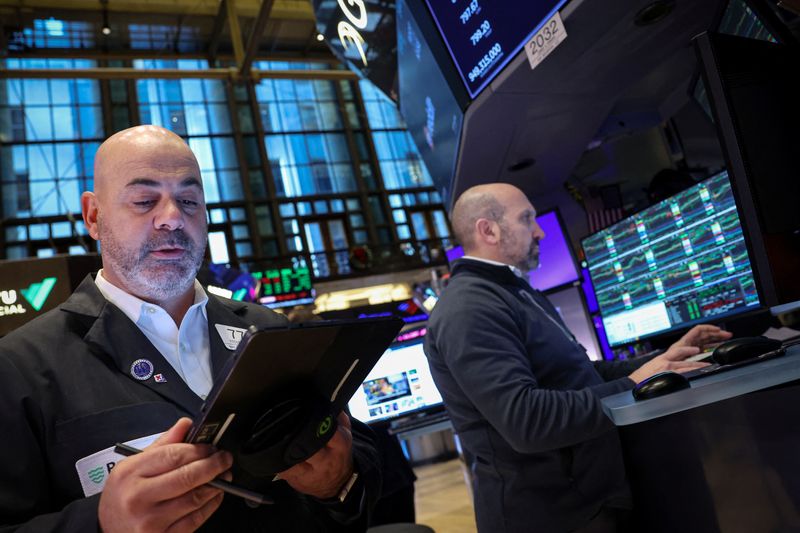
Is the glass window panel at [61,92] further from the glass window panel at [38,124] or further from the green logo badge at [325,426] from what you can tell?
the green logo badge at [325,426]

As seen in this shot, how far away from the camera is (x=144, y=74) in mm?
9477

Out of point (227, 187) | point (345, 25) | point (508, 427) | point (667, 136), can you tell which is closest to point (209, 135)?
point (227, 187)

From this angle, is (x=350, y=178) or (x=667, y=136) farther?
(x=350, y=178)

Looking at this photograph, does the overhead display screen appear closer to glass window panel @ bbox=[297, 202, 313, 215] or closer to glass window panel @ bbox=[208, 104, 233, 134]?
glass window panel @ bbox=[297, 202, 313, 215]

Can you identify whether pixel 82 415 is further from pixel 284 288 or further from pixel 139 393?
pixel 284 288

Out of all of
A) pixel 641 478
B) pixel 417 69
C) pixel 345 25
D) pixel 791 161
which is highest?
pixel 345 25

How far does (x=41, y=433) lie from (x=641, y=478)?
1.49 metres

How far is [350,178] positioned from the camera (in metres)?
17.4

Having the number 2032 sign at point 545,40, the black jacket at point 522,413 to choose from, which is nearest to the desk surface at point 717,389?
the black jacket at point 522,413

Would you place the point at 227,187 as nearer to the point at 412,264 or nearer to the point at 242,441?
the point at 412,264

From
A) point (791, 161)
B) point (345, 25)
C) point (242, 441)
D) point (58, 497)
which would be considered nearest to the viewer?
point (242, 441)

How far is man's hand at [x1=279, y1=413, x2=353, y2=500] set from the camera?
110 cm

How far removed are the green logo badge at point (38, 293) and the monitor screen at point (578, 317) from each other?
9.46 ft

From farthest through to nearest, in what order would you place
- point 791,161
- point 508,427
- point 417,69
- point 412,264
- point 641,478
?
point 412,264 < point 417,69 < point 641,478 < point 508,427 < point 791,161
